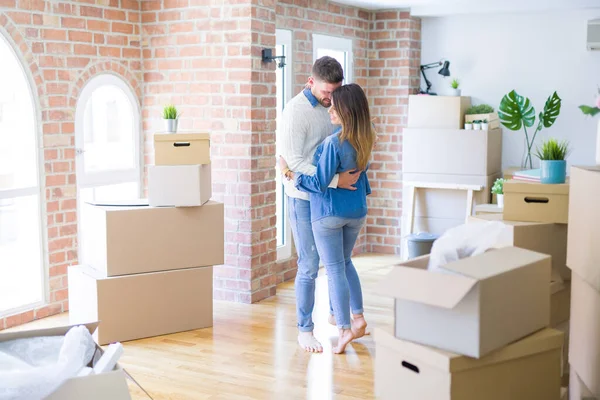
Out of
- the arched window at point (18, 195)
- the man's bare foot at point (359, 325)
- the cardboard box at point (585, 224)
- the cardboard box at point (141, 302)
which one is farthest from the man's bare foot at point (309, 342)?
the cardboard box at point (585, 224)

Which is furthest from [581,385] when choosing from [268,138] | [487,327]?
[268,138]

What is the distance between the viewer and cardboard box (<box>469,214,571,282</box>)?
3.09 meters

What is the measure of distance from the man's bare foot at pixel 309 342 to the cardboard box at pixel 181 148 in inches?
45.6

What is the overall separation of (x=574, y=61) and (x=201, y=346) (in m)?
4.15

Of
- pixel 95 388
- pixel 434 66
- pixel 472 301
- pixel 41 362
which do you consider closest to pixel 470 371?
pixel 472 301

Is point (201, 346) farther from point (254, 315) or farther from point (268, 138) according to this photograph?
point (268, 138)

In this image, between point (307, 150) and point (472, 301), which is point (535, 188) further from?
point (307, 150)

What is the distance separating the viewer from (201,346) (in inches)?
174

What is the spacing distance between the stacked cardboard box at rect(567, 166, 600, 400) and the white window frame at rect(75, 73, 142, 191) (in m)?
3.43

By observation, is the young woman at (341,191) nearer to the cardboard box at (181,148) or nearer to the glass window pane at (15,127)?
the cardboard box at (181,148)

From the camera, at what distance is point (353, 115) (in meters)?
3.90

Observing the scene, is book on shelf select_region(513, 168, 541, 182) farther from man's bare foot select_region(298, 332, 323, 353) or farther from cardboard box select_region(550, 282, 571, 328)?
man's bare foot select_region(298, 332, 323, 353)

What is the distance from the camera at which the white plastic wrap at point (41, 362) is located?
7.43 feet

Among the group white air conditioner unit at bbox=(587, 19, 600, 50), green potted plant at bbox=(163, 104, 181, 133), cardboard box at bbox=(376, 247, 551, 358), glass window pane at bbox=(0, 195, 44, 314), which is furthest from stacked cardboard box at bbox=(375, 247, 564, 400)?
white air conditioner unit at bbox=(587, 19, 600, 50)
